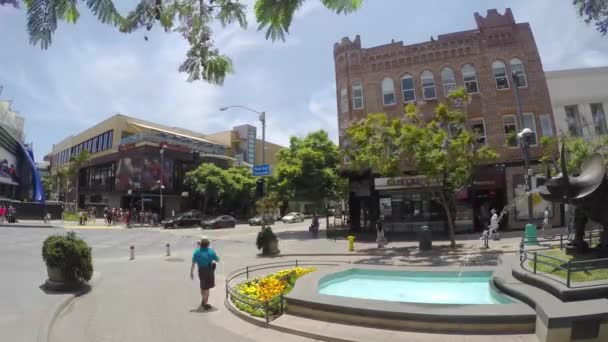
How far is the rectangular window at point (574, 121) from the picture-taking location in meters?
29.6

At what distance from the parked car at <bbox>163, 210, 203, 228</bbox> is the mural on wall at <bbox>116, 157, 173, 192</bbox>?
37.7 ft

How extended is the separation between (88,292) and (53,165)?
98681mm

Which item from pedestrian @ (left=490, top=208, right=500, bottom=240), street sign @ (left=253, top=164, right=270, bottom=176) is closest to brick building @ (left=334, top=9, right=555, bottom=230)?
pedestrian @ (left=490, top=208, right=500, bottom=240)

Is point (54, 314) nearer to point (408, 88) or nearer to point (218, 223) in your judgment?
point (408, 88)

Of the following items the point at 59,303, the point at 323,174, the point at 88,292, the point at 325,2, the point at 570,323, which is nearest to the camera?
the point at 325,2

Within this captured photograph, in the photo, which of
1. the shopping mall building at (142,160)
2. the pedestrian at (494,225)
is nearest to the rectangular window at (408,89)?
the pedestrian at (494,225)

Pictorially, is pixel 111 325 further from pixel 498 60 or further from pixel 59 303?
pixel 498 60

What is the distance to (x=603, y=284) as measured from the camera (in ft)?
22.7

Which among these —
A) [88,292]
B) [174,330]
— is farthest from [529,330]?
[88,292]

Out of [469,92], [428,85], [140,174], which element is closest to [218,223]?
[140,174]

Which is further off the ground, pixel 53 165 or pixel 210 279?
pixel 53 165

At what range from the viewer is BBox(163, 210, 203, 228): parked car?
40375 millimetres

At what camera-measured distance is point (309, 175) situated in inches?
1273

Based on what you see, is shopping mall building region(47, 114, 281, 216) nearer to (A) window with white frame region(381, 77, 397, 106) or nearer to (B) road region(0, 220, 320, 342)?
(B) road region(0, 220, 320, 342)
